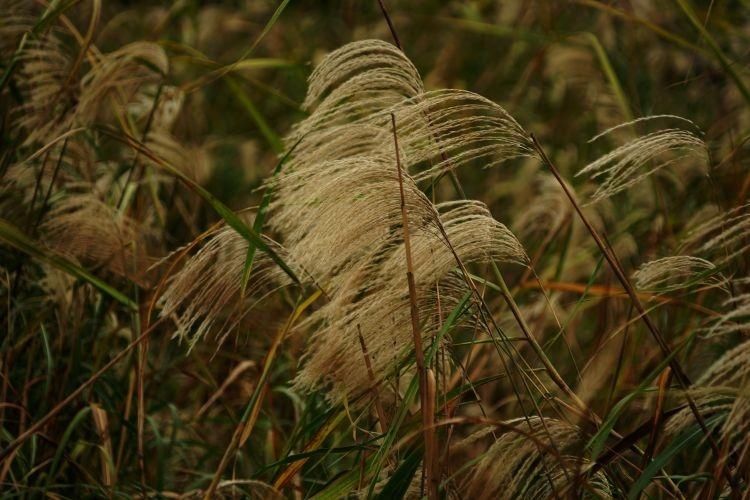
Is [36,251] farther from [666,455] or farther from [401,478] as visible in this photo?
[666,455]

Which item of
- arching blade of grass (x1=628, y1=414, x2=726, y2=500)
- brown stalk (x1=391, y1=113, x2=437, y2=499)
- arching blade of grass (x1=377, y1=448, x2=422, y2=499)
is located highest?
brown stalk (x1=391, y1=113, x2=437, y2=499)

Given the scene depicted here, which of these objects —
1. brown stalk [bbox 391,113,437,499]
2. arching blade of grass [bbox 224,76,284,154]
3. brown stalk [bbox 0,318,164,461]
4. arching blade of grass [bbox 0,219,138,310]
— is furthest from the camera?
arching blade of grass [bbox 224,76,284,154]

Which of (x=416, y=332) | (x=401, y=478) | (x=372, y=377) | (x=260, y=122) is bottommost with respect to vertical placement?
(x=401, y=478)

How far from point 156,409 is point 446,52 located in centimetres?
359

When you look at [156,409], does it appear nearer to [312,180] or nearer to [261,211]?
[261,211]

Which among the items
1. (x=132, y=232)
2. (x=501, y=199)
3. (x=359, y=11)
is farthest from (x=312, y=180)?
(x=359, y=11)

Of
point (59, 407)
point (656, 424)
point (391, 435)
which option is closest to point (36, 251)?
point (59, 407)

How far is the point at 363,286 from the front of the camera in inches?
67.4

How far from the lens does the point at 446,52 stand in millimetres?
5730

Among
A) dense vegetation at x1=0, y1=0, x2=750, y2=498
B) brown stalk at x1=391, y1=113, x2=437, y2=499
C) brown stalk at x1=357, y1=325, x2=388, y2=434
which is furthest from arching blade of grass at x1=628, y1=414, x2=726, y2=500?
brown stalk at x1=357, y1=325, x2=388, y2=434

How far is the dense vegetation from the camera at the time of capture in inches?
64.4

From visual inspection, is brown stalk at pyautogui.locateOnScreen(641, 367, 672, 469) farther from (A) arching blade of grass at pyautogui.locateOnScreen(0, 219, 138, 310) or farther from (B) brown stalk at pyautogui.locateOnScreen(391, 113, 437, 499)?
(A) arching blade of grass at pyautogui.locateOnScreen(0, 219, 138, 310)

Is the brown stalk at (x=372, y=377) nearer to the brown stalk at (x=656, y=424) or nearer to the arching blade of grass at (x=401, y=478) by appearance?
the arching blade of grass at (x=401, y=478)

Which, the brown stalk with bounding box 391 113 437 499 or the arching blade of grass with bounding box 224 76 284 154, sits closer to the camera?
the brown stalk with bounding box 391 113 437 499
